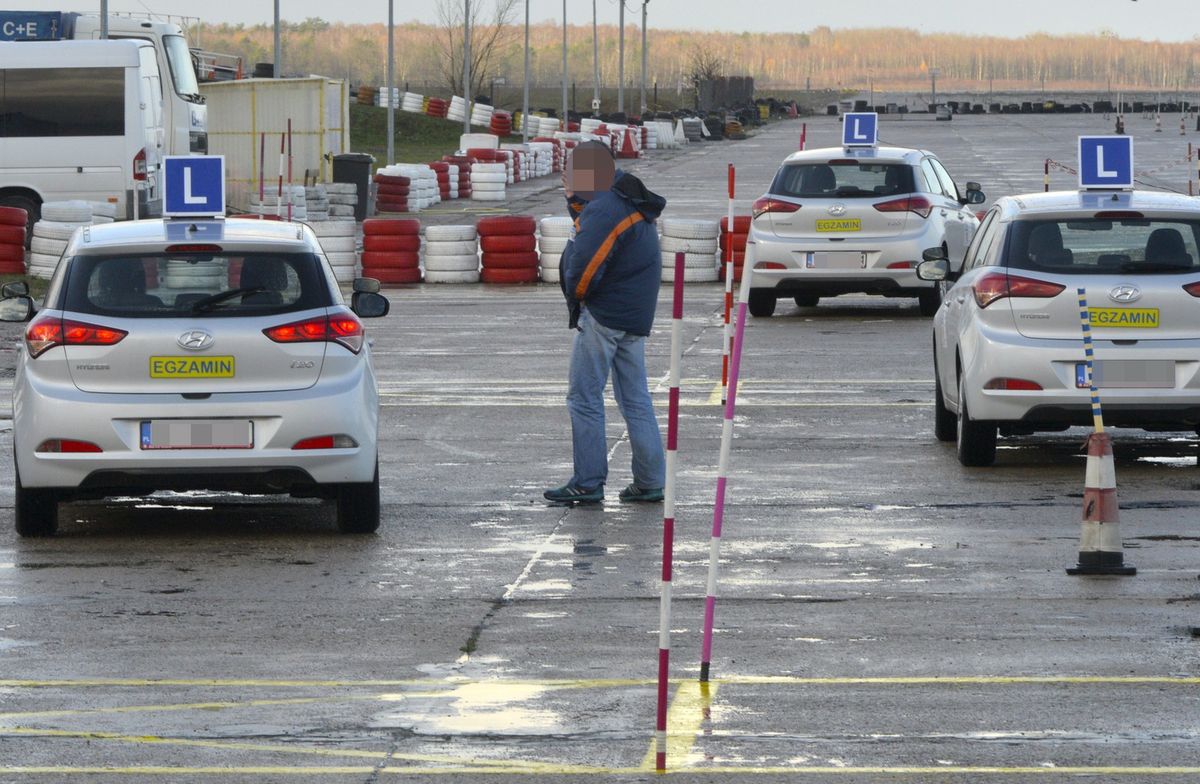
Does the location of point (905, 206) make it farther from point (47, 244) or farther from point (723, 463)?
point (723, 463)

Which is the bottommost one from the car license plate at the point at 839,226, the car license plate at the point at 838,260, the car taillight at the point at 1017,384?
the car license plate at the point at 838,260

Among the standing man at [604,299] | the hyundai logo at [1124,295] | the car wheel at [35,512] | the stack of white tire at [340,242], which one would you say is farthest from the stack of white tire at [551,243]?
the car wheel at [35,512]

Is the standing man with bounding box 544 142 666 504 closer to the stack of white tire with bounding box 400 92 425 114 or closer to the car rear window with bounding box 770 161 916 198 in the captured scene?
the car rear window with bounding box 770 161 916 198

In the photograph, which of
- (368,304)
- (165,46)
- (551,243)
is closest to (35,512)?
(368,304)

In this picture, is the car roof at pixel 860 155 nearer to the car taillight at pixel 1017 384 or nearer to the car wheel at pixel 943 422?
the car wheel at pixel 943 422

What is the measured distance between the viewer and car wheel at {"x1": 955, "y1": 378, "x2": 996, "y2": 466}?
13039 mm

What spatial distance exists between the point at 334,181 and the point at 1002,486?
3330 cm

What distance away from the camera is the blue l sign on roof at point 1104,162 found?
16047 mm

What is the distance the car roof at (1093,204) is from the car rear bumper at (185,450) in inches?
179

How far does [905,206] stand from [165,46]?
19324mm

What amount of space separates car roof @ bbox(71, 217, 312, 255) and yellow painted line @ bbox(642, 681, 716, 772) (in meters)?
4.10

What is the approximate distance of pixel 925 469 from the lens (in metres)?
13.2

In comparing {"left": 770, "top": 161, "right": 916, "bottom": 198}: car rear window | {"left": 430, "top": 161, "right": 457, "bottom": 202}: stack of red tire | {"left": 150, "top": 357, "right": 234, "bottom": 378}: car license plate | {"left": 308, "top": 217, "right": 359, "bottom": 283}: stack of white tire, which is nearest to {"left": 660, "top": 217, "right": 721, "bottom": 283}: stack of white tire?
{"left": 308, "top": 217, "right": 359, "bottom": 283}: stack of white tire

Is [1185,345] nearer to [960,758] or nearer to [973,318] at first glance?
[973,318]
